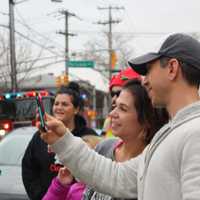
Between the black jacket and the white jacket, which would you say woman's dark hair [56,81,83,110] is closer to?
the black jacket

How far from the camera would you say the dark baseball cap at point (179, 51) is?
211cm

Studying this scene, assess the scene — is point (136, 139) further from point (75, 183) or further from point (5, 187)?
point (5, 187)

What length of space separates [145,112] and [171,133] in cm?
109

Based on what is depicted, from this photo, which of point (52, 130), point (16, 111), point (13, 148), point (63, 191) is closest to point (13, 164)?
point (13, 148)

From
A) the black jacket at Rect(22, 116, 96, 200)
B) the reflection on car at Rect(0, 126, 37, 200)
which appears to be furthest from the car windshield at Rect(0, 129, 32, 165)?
the black jacket at Rect(22, 116, 96, 200)

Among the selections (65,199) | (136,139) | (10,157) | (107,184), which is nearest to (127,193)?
(107,184)

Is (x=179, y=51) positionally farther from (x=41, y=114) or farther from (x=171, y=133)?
(x=41, y=114)

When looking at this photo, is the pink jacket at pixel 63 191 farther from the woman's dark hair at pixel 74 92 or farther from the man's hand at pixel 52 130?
the woman's dark hair at pixel 74 92

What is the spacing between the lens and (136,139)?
10.1ft

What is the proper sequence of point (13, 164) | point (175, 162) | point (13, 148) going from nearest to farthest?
point (175, 162) → point (13, 164) → point (13, 148)

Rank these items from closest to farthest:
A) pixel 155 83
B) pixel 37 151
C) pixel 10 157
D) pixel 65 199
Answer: pixel 155 83
pixel 65 199
pixel 37 151
pixel 10 157

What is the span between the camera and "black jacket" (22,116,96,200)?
4.44 meters

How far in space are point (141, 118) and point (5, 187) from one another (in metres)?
3.64

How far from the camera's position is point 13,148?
7.80m
